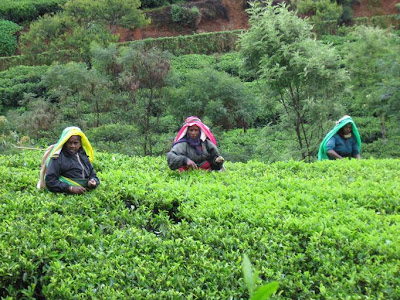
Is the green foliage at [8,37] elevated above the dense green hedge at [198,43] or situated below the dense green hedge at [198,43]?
above

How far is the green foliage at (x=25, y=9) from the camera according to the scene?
1451 inches

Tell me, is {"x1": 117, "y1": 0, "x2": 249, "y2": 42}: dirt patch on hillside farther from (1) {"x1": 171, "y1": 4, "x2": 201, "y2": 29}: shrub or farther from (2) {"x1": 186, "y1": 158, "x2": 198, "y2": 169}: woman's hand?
(2) {"x1": 186, "y1": 158, "x2": 198, "y2": 169}: woman's hand

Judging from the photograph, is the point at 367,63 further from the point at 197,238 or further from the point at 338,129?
the point at 197,238

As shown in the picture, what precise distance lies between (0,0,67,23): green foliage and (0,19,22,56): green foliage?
56.1 inches

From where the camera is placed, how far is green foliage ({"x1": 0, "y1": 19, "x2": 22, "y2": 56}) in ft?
114

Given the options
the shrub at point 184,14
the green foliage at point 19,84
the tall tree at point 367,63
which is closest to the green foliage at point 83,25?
the green foliage at point 19,84

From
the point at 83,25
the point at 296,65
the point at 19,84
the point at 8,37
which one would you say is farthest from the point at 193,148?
the point at 8,37

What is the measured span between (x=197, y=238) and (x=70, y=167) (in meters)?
1.89

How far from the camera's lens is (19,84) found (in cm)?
2606

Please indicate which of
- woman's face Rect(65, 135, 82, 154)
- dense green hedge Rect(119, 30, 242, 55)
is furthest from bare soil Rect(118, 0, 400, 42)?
woman's face Rect(65, 135, 82, 154)

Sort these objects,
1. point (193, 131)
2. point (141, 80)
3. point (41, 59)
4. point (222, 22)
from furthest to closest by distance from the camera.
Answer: point (222, 22) < point (41, 59) < point (141, 80) < point (193, 131)

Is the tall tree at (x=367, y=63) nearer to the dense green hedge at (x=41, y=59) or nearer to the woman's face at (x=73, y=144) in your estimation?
the woman's face at (x=73, y=144)

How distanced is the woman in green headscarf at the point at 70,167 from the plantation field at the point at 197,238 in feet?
0.47

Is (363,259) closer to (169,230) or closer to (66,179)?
(169,230)
